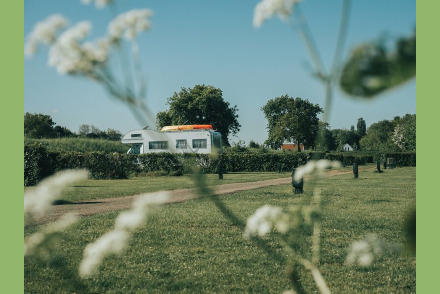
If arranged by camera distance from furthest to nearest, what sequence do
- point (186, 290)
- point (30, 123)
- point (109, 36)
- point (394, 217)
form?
point (394, 217)
point (186, 290)
point (30, 123)
point (109, 36)

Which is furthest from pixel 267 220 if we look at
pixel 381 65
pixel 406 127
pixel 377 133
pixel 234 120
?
pixel 377 133

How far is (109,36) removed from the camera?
0.53 meters

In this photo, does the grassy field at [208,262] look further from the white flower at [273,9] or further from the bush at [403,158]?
the bush at [403,158]

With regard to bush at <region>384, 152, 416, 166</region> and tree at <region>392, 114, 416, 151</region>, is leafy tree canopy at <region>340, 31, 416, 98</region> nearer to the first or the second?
tree at <region>392, 114, 416, 151</region>

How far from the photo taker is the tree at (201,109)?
1.85 metres

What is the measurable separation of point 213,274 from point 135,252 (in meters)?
1.12

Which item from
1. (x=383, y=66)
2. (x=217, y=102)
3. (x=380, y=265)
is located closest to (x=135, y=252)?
(x=380, y=265)

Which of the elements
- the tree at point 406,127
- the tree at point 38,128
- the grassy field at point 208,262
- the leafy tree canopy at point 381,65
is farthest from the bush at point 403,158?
the leafy tree canopy at point 381,65

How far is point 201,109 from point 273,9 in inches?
62.8

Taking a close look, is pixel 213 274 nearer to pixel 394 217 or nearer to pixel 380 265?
pixel 380 265

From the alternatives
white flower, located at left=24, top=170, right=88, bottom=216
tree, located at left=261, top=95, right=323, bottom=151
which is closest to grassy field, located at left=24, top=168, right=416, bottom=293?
tree, located at left=261, top=95, right=323, bottom=151

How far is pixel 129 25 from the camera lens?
55 centimetres

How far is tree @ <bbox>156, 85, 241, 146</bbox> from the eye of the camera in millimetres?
1847

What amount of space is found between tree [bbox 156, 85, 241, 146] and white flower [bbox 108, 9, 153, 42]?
3.91ft
